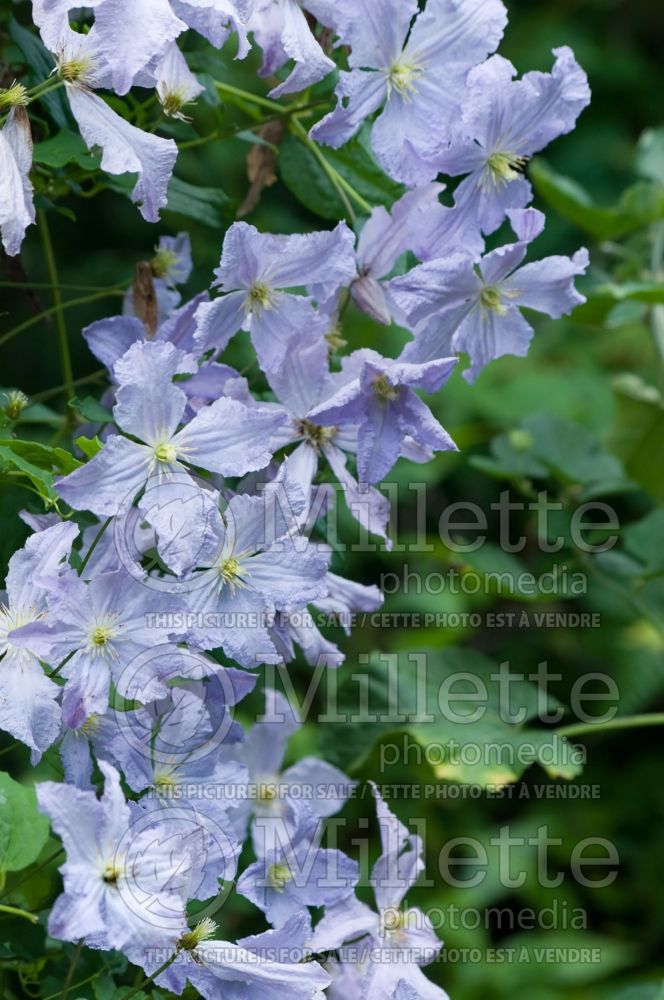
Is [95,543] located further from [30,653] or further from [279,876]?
[279,876]

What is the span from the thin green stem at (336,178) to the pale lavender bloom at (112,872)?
393 millimetres

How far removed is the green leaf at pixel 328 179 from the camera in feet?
2.63

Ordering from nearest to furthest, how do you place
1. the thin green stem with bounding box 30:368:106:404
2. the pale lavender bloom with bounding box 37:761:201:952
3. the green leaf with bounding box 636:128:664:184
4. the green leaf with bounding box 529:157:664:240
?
1. the pale lavender bloom with bounding box 37:761:201:952
2. the thin green stem with bounding box 30:368:106:404
3. the green leaf with bounding box 529:157:664:240
4. the green leaf with bounding box 636:128:664:184

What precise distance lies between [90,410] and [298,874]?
0.30m

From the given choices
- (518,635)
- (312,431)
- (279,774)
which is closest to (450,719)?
(279,774)

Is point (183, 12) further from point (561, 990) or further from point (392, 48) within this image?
point (561, 990)

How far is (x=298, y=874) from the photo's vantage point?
73 centimetres

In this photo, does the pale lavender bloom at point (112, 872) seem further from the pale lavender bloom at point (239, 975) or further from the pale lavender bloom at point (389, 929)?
the pale lavender bloom at point (389, 929)

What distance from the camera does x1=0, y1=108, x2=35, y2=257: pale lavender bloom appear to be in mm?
613

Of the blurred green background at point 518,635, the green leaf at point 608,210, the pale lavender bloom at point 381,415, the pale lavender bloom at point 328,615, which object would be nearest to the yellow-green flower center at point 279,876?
the pale lavender bloom at point 328,615

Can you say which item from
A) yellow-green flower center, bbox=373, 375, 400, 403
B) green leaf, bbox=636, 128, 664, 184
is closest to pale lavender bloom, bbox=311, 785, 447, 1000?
yellow-green flower center, bbox=373, 375, 400, 403

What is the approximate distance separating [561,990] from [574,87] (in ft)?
4.56

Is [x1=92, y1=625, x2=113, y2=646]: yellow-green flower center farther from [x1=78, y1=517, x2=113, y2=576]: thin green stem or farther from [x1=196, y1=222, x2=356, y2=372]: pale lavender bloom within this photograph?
[x1=196, y1=222, x2=356, y2=372]: pale lavender bloom

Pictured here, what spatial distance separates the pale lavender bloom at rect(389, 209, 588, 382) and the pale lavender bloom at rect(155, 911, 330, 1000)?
1.06 ft
